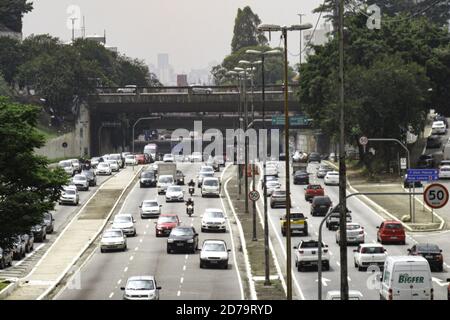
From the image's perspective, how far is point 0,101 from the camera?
57.5 metres

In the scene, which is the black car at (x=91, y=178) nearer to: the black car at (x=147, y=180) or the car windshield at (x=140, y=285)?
the black car at (x=147, y=180)

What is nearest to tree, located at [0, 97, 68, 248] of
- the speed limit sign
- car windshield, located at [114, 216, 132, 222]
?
car windshield, located at [114, 216, 132, 222]

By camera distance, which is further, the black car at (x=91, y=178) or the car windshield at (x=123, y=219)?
the black car at (x=91, y=178)

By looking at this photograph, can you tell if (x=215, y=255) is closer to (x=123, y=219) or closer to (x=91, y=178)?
(x=123, y=219)

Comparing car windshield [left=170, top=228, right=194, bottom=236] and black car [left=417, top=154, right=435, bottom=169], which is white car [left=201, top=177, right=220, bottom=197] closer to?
black car [left=417, top=154, right=435, bottom=169]

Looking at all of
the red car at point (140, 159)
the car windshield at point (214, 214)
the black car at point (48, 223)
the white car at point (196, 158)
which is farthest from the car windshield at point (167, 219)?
the white car at point (196, 158)

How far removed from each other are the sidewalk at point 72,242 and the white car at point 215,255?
6.71m

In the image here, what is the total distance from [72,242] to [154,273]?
16.1 meters

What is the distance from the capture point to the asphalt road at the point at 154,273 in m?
49.5

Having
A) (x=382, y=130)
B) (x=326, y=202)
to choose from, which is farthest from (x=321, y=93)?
(x=326, y=202)

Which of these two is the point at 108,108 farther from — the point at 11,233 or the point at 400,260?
the point at 400,260

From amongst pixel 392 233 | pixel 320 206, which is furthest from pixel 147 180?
pixel 392 233

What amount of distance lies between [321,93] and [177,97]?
132 feet

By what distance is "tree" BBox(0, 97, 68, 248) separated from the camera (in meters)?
53.4
